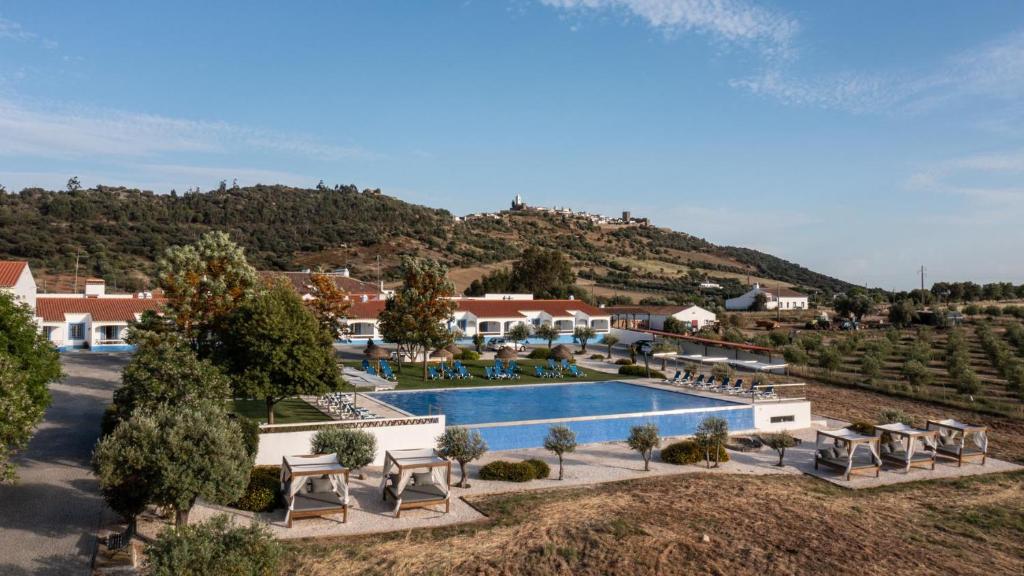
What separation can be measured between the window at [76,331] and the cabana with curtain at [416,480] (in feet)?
99.5

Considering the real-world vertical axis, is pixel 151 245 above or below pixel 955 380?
above

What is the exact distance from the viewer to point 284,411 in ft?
75.6

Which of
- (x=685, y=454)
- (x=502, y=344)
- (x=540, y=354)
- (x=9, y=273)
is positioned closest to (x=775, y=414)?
(x=685, y=454)

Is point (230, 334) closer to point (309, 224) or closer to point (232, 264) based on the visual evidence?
point (232, 264)

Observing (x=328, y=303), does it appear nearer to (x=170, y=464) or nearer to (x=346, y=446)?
(x=346, y=446)

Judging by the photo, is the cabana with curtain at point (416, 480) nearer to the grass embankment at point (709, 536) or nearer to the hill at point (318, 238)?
the grass embankment at point (709, 536)

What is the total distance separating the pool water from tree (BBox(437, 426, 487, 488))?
666cm

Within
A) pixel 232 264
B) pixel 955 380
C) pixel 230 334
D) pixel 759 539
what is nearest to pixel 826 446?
pixel 759 539

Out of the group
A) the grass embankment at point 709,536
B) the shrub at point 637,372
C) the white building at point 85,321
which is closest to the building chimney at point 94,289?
the white building at point 85,321

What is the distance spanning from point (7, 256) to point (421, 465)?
6223 cm

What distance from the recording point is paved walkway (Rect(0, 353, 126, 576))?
11391mm

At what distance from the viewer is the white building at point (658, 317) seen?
53219 mm

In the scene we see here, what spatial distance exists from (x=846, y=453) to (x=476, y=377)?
56.8ft

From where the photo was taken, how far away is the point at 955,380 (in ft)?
101
